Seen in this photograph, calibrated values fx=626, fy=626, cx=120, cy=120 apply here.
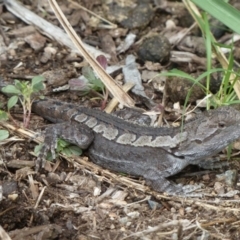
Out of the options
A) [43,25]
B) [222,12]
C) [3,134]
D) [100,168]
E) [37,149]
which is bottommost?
[100,168]

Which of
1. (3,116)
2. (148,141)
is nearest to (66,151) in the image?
(3,116)

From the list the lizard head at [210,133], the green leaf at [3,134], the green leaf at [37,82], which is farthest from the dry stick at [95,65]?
the green leaf at [3,134]

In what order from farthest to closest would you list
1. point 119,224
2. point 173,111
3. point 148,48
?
1. point 148,48
2. point 173,111
3. point 119,224

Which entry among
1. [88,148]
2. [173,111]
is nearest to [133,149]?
[88,148]

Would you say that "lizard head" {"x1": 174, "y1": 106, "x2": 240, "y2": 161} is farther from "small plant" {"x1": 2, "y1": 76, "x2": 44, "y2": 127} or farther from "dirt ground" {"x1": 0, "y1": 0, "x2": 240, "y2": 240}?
"small plant" {"x1": 2, "y1": 76, "x2": 44, "y2": 127}

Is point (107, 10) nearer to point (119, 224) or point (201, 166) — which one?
point (201, 166)

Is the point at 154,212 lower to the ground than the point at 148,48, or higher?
lower

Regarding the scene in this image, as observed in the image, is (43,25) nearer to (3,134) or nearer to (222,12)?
(3,134)
